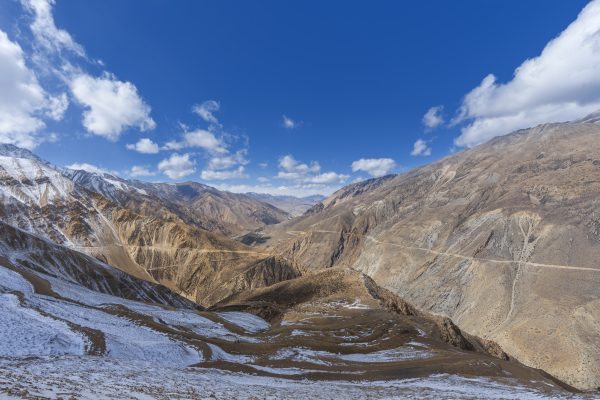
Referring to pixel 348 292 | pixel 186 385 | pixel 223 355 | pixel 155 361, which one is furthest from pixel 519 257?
pixel 186 385

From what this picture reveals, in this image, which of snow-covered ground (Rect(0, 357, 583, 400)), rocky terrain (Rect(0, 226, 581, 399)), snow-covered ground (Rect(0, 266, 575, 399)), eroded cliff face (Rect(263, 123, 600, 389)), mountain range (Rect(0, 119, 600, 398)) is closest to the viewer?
snow-covered ground (Rect(0, 357, 583, 400))

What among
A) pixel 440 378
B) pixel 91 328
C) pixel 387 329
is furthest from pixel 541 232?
pixel 91 328

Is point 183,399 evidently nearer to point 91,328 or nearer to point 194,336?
point 91,328

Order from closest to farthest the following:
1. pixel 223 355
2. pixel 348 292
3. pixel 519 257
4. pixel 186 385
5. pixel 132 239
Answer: pixel 186 385 → pixel 223 355 → pixel 348 292 → pixel 519 257 → pixel 132 239

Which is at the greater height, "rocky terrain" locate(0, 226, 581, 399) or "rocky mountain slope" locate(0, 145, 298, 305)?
"rocky mountain slope" locate(0, 145, 298, 305)

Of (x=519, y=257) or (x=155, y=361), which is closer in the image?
(x=155, y=361)

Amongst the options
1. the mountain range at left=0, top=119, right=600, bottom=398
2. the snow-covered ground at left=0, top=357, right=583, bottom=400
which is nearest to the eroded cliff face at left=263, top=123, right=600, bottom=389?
the mountain range at left=0, top=119, right=600, bottom=398

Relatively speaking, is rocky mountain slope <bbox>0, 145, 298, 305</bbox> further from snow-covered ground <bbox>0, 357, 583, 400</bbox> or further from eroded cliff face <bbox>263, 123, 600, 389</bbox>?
snow-covered ground <bbox>0, 357, 583, 400</bbox>

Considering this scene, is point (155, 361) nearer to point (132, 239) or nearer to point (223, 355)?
point (223, 355)
